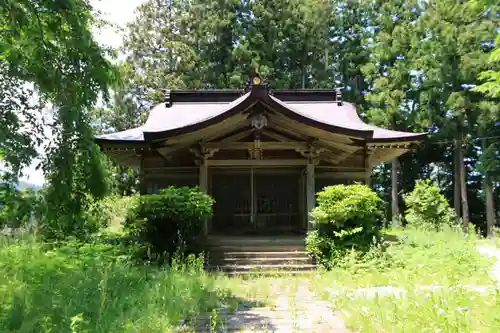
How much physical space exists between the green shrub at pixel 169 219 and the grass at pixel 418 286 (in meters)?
3.00

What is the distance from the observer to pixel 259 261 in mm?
9914

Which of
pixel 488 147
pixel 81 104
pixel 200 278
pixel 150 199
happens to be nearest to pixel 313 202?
pixel 150 199

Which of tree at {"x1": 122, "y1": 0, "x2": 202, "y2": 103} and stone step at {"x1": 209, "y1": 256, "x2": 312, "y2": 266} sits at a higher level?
tree at {"x1": 122, "y1": 0, "x2": 202, "y2": 103}

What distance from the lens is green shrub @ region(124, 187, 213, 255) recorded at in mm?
9344

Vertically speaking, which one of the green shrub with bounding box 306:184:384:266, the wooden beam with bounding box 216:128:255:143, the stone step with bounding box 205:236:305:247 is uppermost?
the wooden beam with bounding box 216:128:255:143

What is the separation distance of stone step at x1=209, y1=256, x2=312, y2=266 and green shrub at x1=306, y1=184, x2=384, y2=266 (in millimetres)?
323

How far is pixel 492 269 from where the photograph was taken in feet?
26.0

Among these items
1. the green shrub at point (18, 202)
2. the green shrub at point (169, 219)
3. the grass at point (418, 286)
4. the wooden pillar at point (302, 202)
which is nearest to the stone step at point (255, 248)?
the green shrub at point (169, 219)

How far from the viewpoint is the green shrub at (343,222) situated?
9.41 meters

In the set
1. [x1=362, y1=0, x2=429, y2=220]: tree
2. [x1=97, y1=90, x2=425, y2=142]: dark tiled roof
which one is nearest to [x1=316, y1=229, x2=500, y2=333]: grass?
[x1=97, y1=90, x2=425, y2=142]: dark tiled roof

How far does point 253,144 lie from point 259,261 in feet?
10.7

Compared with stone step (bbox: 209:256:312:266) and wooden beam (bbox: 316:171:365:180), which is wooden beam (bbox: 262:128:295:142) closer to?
wooden beam (bbox: 316:171:365:180)

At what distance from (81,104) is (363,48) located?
28.3 m

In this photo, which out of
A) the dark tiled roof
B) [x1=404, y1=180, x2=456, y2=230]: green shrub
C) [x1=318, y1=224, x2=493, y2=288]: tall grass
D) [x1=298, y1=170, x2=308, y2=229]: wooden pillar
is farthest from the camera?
[x1=404, y1=180, x2=456, y2=230]: green shrub
